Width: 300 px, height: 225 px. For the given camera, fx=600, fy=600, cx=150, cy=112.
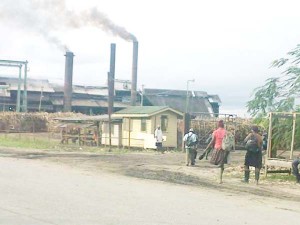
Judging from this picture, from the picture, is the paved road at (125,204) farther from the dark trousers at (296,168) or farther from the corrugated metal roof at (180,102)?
the corrugated metal roof at (180,102)

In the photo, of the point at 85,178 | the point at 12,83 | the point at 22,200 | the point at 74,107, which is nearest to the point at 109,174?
the point at 85,178

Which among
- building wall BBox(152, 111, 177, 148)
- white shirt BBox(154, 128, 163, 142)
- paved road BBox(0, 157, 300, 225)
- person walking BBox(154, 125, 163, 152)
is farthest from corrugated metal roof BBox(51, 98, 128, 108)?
paved road BBox(0, 157, 300, 225)

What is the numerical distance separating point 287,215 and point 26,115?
52530 millimetres

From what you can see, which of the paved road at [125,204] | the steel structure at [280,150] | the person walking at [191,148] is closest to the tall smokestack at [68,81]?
the person walking at [191,148]

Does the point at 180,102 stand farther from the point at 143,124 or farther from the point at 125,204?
the point at 125,204

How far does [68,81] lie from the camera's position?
6788 cm

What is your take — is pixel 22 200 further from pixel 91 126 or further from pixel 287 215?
pixel 91 126

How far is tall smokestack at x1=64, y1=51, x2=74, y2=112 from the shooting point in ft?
222

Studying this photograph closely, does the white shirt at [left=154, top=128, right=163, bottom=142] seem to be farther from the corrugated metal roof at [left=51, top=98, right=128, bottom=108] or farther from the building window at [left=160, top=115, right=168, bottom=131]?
the corrugated metal roof at [left=51, top=98, right=128, bottom=108]

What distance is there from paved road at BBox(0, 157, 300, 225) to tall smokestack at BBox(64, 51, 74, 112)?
51412mm

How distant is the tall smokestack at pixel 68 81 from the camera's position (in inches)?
2667

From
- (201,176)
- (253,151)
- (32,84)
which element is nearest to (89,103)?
(32,84)

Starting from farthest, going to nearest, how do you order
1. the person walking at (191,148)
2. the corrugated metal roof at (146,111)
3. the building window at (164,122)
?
the building window at (164,122), the corrugated metal roof at (146,111), the person walking at (191,148)

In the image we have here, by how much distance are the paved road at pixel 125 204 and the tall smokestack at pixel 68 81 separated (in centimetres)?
5141
